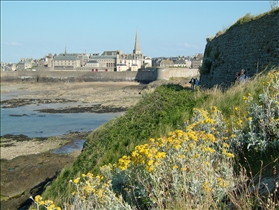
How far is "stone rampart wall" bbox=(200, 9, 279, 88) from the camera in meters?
11.2

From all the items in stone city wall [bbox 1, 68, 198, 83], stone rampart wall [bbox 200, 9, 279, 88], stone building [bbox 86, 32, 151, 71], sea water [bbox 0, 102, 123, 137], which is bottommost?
sea water [bbox 0, 102, 123, 137]

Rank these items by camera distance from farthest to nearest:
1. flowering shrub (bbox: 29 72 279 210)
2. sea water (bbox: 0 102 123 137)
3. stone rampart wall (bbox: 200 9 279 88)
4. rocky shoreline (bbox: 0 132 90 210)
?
sea water (bbox: 0 102 123 137), rocky shoreline (bbox: 0 132 90 210), stone rampart wall (bbox: 200 9 279 88), flowering shrub (bbox: 29 72 279 210)

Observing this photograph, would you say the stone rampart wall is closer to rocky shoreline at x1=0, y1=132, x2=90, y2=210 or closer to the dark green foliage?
the dark green foliage

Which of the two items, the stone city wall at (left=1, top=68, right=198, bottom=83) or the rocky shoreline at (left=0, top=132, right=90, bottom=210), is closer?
the rocky shoreline at (left=0, top=132, right=90, bottom=210)

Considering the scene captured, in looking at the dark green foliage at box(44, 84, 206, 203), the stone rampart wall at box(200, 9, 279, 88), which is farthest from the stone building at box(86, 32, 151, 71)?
the dark green foliage at box(44, 84, 206, 203)

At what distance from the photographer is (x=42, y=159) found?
18344mm

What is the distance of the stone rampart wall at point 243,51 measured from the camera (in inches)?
443

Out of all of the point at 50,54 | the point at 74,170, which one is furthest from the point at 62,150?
the point at 50,54

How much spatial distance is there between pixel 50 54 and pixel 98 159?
18195cm

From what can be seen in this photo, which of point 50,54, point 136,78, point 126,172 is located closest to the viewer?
point 126,172

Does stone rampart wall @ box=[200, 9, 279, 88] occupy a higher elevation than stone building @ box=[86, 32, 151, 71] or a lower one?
lower

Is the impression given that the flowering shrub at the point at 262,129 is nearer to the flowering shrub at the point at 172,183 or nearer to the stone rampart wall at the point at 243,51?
the flowering shrub at the point at 172,183

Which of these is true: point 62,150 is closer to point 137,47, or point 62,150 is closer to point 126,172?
point 126,172

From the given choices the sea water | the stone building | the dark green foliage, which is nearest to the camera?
the dark green foliage
